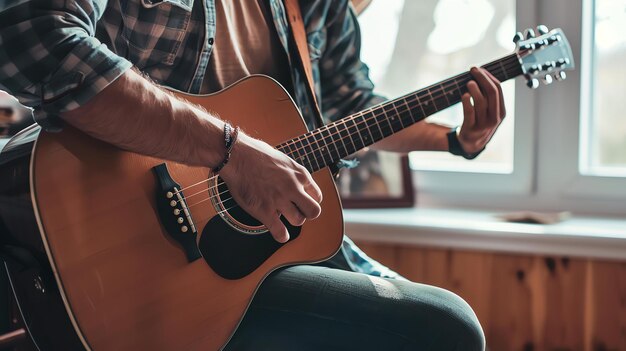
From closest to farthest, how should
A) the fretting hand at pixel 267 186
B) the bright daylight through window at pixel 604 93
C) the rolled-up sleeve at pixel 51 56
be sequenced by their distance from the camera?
the rolled-up sleeve at pixel 51 56 < the fretting hand at pixel 267 186 < the bright daylight through window at pixel 604 93

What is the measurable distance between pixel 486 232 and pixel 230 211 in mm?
740

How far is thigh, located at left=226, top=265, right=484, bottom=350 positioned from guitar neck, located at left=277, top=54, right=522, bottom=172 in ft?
0.63

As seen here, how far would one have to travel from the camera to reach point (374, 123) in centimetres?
122

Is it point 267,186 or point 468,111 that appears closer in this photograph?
point 267,186

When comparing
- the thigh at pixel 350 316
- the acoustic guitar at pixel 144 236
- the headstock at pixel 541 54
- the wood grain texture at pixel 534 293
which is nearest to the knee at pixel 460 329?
the thigh at pixel 350 316

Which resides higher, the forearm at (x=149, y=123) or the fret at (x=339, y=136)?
the forearm at (x=149, y=123)

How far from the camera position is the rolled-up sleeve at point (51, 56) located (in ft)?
2.93

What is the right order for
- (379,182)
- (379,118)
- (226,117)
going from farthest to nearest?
(379,182) → (379,118) → (226,117)

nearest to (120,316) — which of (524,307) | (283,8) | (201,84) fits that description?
(201,84)

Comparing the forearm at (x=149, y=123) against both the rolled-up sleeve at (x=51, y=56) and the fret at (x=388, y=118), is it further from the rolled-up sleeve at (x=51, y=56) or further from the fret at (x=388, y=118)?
the fret at (x=388, y=118)

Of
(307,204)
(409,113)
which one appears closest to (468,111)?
(409,113)

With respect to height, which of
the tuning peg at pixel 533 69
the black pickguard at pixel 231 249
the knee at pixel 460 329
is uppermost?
the tuning peg at pixel 533 69

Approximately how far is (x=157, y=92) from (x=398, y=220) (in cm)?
90

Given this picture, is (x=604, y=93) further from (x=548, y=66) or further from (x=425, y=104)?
(x=425, y=104)
